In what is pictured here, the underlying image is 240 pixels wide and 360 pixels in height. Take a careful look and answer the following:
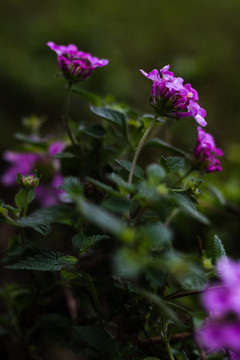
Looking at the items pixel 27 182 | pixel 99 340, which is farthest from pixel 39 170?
pixel 99 340

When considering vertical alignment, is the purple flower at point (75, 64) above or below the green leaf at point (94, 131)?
above

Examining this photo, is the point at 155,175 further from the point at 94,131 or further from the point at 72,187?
the point at 94,131

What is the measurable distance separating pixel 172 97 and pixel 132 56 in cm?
131

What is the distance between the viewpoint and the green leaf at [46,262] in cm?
40

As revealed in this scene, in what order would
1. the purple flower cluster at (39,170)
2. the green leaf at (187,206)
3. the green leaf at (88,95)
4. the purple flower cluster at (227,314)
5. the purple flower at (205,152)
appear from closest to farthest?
1. the purple flower cluster at (227,314)
2. the green leaf at (187,206)
3. the purple flower at (205,152)
4. the green leaf at (88,95)
5. the purple flower cluster at (39,170)

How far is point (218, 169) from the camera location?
49 cm

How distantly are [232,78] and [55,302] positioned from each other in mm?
1213

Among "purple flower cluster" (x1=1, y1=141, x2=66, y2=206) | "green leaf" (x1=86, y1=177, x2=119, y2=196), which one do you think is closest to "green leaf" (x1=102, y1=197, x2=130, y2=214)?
"green leaf" (x1=86, y1=177, x2=119, y2=196)

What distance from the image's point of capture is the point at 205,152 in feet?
1.56

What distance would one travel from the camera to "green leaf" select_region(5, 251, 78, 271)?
0.40 meters

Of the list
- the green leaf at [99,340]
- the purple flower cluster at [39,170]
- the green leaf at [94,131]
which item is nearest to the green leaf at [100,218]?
the green leaf at [99,340]

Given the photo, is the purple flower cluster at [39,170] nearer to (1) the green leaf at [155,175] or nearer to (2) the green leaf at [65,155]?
(2) the green leaf at [65,155]

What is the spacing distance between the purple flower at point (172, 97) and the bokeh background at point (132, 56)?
38 centimetres

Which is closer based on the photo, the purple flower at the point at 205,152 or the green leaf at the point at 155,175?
the green leaf at the point at 155,175
